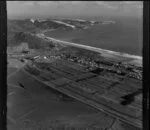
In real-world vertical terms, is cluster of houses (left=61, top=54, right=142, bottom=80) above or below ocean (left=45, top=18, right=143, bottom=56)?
below

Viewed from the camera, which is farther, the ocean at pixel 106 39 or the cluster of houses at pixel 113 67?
the ocean at pixel 106 39

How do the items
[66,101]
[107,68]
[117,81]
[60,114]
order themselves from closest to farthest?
[60,114]
[66,101]
[117,81]
[107,68]

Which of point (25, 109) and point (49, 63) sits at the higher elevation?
point (49, 63)

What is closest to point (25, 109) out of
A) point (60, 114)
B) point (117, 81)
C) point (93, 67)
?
point (60, 114)

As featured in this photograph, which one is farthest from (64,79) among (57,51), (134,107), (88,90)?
(57,51)

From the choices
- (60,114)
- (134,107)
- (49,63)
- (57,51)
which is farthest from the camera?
(57,51)

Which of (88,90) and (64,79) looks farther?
(64,79)

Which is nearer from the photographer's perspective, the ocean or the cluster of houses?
the cluster of houses

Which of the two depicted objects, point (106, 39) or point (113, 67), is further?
point (106, 39)

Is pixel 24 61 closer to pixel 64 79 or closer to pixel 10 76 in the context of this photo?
pixel 10 76

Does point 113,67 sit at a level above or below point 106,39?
below

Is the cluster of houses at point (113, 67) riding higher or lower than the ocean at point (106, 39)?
lower
